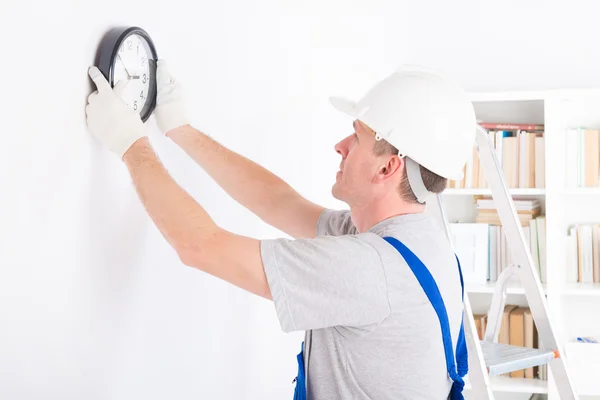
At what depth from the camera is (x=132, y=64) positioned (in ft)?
5.08

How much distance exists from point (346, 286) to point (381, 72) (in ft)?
9.03

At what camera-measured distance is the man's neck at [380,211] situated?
63.7 inches

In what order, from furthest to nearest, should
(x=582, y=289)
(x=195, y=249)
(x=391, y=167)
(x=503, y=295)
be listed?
(x=582, y=289) → (x=503, y=295) → (x=391, y=167) → (x=195, y=249)

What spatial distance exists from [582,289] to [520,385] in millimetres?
530

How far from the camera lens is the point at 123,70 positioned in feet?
4.96

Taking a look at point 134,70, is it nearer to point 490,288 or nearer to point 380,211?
point 380,211

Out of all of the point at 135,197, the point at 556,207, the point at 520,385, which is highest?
the point at 556,207

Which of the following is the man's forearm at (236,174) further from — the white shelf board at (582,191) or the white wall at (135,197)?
the white shelf board at (582,191)

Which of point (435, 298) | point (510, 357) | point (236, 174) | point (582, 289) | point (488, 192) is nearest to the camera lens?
point (435, 298)

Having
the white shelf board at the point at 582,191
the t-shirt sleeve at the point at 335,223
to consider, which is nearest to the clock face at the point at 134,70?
the t-shirt sleeve at the point at 335,223

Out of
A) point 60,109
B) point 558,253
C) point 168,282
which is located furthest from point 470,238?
point 60,109

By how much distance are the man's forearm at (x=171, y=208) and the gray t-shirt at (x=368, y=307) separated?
0.12 metres

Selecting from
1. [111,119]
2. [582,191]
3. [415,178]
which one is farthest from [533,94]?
[111,119]

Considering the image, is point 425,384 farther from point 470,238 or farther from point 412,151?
point 470,238
